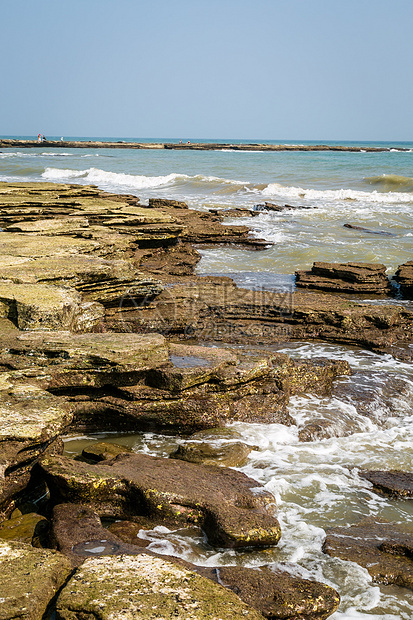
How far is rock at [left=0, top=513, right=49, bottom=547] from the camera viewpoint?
3043 mm

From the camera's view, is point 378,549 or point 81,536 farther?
point 378,549

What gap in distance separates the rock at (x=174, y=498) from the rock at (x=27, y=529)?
190 mm

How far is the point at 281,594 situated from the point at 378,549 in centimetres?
90

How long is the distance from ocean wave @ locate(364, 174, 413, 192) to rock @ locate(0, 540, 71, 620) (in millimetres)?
28998

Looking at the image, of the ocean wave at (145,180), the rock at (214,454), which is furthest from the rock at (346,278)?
the ocean wave at (145,180)

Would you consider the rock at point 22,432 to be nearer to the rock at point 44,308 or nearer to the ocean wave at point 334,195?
the rock at point 44,308

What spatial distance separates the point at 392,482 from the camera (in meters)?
4.02

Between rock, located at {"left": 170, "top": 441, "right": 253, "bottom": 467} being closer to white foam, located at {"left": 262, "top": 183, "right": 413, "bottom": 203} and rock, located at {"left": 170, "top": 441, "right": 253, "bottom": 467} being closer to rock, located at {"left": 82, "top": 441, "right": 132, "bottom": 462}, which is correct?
rock, located at {"left": 82, "top": 441, "right": 132, "bottom": 462}

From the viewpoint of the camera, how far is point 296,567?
3066 millimetres

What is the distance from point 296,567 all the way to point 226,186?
82.6 feet

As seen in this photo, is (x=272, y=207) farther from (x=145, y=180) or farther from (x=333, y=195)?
(x=145, y=180)

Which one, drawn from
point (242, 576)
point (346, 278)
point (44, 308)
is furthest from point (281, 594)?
point (346, 278)

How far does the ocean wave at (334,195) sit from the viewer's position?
24.8 m

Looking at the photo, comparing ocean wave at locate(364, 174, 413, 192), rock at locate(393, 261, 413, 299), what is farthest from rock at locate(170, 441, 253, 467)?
ocean wave at locate(364, 174, 413, 192)
